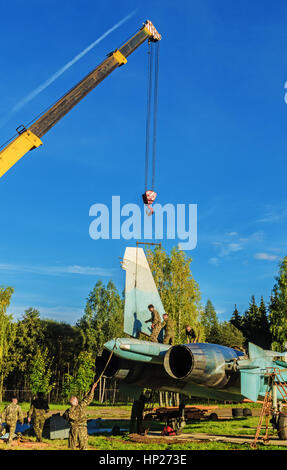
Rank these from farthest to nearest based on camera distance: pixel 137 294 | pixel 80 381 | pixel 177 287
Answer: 1. pixel 177 287
2. pixel 80 381
3. pixel 137 294

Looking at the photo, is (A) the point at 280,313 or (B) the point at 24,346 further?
(B) the point at 24,346

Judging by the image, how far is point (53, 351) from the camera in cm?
4691

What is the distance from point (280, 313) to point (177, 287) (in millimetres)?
10875

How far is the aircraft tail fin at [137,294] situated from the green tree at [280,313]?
25.6m

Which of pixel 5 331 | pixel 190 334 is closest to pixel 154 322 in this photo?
pixel 190 334

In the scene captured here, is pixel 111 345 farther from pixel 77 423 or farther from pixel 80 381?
pixel 80 381

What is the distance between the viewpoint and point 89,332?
146ft

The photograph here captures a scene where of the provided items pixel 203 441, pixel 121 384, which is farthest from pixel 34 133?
pixel 203 441

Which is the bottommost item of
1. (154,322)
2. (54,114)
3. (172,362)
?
(172,362)

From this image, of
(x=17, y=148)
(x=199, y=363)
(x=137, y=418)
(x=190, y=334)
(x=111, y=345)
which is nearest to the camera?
(x=199, y=363)

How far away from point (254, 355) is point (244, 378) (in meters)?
0.84

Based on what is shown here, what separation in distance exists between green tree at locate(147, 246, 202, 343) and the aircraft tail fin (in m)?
19.4

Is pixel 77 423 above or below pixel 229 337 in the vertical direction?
below

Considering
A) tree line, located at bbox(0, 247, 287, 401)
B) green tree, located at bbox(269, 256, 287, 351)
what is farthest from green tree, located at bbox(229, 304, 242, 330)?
green tree, located at bbox(269, 256, 287, 351)
